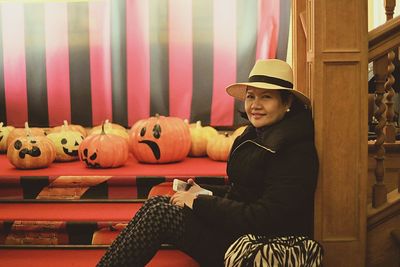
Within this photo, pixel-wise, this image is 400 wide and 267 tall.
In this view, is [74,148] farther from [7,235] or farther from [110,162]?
[7,235]

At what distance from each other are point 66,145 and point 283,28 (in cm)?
166

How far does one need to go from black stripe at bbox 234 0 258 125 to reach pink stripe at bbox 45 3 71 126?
123 centimetres

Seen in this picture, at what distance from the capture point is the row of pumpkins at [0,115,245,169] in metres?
3.04

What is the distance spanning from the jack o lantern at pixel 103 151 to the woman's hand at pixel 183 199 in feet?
3.44

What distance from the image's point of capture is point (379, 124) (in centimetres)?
199

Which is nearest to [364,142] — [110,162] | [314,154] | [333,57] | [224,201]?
[314,154]

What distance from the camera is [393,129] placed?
8.00ft

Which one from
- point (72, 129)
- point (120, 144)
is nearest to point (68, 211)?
point (120, 144)

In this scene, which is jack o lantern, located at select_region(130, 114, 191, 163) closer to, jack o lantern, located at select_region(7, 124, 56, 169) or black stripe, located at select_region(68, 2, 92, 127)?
jack o lantern, located at select_region(7, 124, 56, 169)

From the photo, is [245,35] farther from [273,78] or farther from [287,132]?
[287,132]

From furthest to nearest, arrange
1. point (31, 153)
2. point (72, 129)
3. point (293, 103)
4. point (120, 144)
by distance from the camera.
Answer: point (72, 129), point (120, 144), point (31, 153), point (293, 103)

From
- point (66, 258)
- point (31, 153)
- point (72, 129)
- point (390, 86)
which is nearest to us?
point (390, 86)

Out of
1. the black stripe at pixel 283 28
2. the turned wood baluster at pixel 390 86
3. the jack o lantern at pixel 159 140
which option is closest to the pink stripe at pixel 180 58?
the jack o lantern at pixel 159 140

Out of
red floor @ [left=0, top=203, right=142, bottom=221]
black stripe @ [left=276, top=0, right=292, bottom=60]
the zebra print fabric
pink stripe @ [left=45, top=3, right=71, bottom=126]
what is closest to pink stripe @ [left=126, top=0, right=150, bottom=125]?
pink stripe @ [left=45, top=3, right=71, bottom=126]
